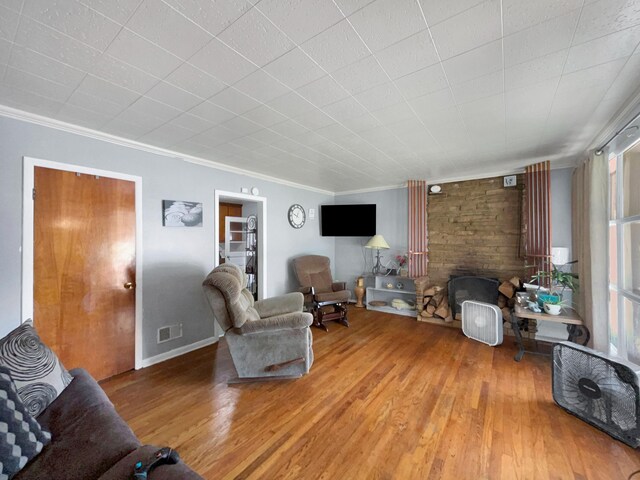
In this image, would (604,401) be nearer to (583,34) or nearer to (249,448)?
(583,34)

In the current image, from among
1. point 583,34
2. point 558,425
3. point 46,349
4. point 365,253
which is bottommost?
point 558,425

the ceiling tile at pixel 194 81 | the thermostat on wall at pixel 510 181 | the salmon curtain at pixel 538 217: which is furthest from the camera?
the thermostat on wall at pixel 510 181

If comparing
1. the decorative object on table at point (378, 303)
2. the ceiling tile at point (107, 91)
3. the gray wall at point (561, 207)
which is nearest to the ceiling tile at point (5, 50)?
the ceiling tile at point (107, 91)

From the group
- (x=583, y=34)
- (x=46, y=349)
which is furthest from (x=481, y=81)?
(x=46, y=349)

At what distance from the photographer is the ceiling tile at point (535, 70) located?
4.70 feet

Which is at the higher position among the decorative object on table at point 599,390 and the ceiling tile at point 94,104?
the ceiling tile at point 94,104

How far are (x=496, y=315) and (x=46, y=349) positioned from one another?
13.6 feet

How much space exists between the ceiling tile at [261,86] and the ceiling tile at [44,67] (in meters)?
0.96

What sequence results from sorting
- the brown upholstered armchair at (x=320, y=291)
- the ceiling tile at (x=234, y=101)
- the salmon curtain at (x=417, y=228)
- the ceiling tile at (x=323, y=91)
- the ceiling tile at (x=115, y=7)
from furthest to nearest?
the salmon curtain at (x=417, y=228), the brown upholstered armchair at (x=320, y=291), the ceiling tile at (x=234, y=101), the ceiling tile at (x=323, y=91), the ceiling tile at (x=115, y=7)

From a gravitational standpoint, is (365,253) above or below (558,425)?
above

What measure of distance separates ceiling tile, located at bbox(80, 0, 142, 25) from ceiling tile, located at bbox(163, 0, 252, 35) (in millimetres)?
163

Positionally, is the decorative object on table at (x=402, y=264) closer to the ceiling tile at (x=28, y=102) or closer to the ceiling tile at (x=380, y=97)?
the ceiling tile at (x=380, y=97)

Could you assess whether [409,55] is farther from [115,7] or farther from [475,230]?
[475,230]

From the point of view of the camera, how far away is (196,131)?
7.77 ft
